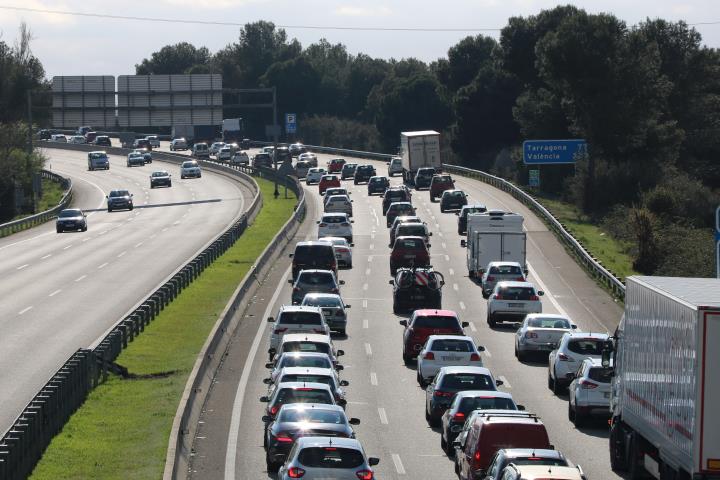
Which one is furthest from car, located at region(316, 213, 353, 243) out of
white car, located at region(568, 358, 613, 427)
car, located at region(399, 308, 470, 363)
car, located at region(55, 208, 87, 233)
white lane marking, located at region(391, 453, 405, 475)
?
white lane marking, located at region(391, 453, 405, 475)

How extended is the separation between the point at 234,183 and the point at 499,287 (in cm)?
7142

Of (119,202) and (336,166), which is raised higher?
(336,166)

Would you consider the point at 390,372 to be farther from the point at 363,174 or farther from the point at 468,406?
the point at 363,174

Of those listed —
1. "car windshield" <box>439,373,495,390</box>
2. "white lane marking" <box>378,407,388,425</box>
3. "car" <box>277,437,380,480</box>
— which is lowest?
"white lane marking" <box>378,407,388,425</box>

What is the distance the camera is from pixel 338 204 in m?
79.9

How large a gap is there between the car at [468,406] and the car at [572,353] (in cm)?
624

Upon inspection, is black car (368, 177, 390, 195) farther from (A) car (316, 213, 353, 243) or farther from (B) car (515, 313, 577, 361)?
(B) car (515, 313, 577, 361)

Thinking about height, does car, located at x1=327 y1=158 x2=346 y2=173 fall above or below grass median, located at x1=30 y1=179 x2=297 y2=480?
above

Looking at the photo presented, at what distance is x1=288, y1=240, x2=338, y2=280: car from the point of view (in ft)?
175

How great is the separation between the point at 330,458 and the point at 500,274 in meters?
31.3

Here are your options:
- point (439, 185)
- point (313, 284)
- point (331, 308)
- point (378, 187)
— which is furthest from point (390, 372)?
point (378, 187)

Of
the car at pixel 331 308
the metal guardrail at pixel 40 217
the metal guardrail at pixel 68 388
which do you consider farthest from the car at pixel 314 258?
the metal guardrail at pixel 40 217

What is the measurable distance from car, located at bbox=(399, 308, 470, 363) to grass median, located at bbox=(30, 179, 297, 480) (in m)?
5.59

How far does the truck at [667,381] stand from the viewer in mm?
17578
